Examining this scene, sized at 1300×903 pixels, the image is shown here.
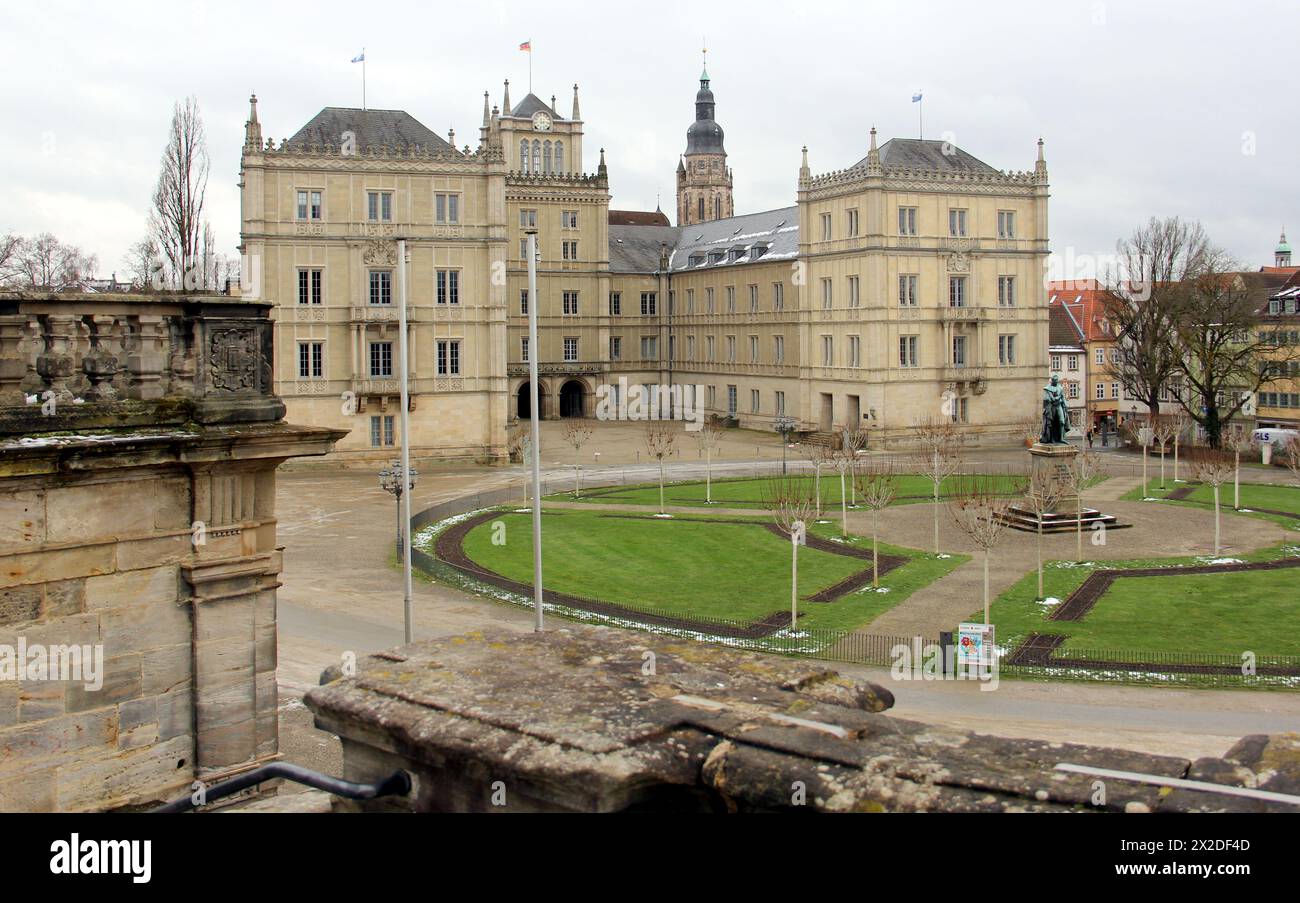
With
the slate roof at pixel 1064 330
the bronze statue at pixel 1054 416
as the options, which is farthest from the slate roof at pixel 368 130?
the slate roof at pixel 1064 330

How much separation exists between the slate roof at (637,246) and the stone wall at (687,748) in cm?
9311

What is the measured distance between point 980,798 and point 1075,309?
4006 inches

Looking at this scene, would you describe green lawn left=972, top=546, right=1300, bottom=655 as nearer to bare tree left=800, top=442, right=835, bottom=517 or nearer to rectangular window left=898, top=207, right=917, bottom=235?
bare tree left=800, top=442, right=835, bottom=517

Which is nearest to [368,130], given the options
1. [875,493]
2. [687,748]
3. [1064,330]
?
[875,493]

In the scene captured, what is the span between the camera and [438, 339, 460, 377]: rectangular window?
221ft

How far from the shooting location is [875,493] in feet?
144

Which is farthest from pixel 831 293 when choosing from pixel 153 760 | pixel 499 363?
pixel 153 760

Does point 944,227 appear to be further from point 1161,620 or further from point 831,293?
point 1161,620

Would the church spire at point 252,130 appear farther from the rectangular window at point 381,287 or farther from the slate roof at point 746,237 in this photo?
the slate roof at point 746,237

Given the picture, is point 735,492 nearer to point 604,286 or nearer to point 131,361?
point 604,286

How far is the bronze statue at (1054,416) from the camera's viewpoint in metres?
49.2

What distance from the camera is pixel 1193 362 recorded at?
8650cm

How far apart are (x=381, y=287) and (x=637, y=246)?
41170 millimetres

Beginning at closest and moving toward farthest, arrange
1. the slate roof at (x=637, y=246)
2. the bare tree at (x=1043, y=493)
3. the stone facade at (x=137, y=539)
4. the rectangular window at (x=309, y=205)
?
1. the stone facade at (x=137, y=539)
2. the bare tree at (x=1043, y=493)
3. the rectangular window at (x=309, y=205)
4. the slate roof at (x=637, y=246)
